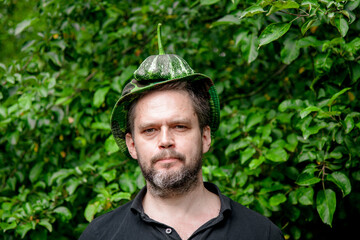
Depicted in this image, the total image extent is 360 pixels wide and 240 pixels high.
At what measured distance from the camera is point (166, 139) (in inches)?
67.0

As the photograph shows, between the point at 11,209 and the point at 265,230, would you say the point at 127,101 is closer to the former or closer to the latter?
the point at 265,230

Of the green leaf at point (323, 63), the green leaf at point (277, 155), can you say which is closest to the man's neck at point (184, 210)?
the green leaf at point (277, 155)

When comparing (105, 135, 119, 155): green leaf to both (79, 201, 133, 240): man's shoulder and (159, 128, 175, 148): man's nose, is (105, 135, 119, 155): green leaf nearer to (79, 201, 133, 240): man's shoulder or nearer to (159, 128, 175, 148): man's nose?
(79, 201, 133, 240): man's shoulder

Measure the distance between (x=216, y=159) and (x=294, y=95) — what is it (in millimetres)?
777

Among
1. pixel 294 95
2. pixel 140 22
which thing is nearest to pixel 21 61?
pixel 140 22

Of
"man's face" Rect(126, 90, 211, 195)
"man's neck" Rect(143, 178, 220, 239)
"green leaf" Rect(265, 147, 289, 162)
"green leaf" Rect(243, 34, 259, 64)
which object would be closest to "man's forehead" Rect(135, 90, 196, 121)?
"man's face" Rect(126, 90, 211, 195)

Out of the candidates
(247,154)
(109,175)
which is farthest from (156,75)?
(109,175)

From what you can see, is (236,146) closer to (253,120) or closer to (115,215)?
(253,120)

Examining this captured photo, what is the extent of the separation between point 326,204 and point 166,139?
1022mm

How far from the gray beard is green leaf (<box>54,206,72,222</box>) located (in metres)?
0.96

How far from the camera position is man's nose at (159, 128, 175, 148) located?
170 centimetres

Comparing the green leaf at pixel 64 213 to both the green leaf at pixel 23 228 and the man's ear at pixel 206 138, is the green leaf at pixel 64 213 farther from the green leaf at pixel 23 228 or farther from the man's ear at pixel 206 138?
the man's ear at pixel 206 138

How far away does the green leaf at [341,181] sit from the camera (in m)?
2.06

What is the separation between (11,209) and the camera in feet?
8.42
